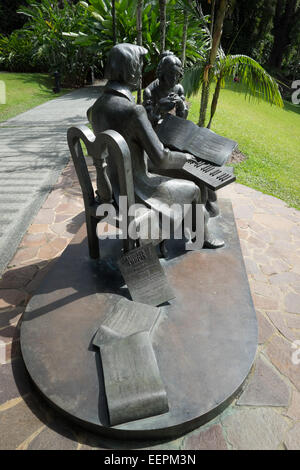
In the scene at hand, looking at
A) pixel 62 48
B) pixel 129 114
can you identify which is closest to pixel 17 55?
pixel 62 48

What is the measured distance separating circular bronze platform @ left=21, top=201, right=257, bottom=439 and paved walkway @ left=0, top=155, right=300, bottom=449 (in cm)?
14

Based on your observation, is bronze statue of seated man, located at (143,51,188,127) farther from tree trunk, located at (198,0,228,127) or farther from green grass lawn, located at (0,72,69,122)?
green grass lawn, located at (0,72,69,122)

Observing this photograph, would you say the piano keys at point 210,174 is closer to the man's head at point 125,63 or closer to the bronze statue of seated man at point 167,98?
the bronze statue of seated man at point 167,98

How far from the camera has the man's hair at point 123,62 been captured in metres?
2.21

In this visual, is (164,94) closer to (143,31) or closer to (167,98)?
(167,98)

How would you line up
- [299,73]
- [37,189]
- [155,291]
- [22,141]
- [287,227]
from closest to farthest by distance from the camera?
[155,291]
[287,227]
[37,189]
[22,141]
[299,73]

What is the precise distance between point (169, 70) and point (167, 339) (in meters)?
2.60

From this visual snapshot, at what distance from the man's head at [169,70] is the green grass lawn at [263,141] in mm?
3361

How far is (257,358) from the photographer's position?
7.93 feet

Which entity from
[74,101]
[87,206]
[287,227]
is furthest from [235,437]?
[74,101]

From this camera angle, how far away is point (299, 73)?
26.9m

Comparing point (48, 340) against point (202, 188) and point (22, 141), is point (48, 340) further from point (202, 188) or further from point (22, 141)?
point (22, 141)

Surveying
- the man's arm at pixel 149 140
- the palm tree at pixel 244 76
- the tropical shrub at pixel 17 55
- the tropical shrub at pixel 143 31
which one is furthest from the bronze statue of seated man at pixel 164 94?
the tropical shrub at pixel 17 55
